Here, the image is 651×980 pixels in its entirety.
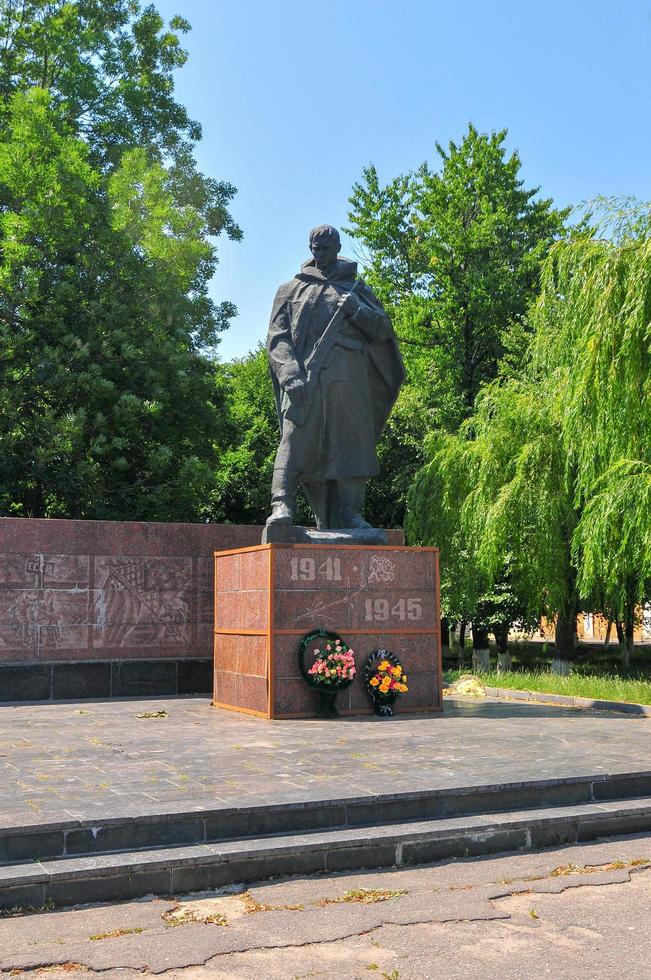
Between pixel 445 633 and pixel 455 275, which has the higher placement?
pixel 455 275

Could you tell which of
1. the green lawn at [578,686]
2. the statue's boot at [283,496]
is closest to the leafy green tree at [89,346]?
the green lawn at [578,686]

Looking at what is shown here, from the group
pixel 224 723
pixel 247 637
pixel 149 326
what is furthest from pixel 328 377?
pixel 149 326

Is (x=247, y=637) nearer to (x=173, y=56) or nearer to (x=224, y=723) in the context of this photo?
(x=224, y=723)

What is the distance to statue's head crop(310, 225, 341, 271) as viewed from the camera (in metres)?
9.91

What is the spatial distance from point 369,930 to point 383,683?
5.21 m

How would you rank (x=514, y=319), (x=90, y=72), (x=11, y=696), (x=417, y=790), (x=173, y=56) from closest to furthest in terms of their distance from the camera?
(x=417, y=790) < (x=11, y=696) < (x=90, y=72) < (x=173, y=56) < (x=514, y=319)

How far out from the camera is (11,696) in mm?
10711

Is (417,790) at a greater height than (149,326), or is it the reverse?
(149,326)

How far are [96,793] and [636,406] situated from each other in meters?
8.65

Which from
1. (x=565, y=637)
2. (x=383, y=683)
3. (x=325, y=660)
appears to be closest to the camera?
(x=325, y=660)

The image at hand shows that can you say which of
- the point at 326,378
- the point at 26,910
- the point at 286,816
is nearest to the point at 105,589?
the point at 326,378

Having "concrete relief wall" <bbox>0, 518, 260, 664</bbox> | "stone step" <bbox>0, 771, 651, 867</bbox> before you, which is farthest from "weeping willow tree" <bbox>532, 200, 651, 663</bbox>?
"stone step" <bbox>0, 771, 651, 867</bbox>

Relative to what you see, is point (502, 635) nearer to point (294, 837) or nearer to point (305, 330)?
point (305, 330)

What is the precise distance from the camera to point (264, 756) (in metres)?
6.59
